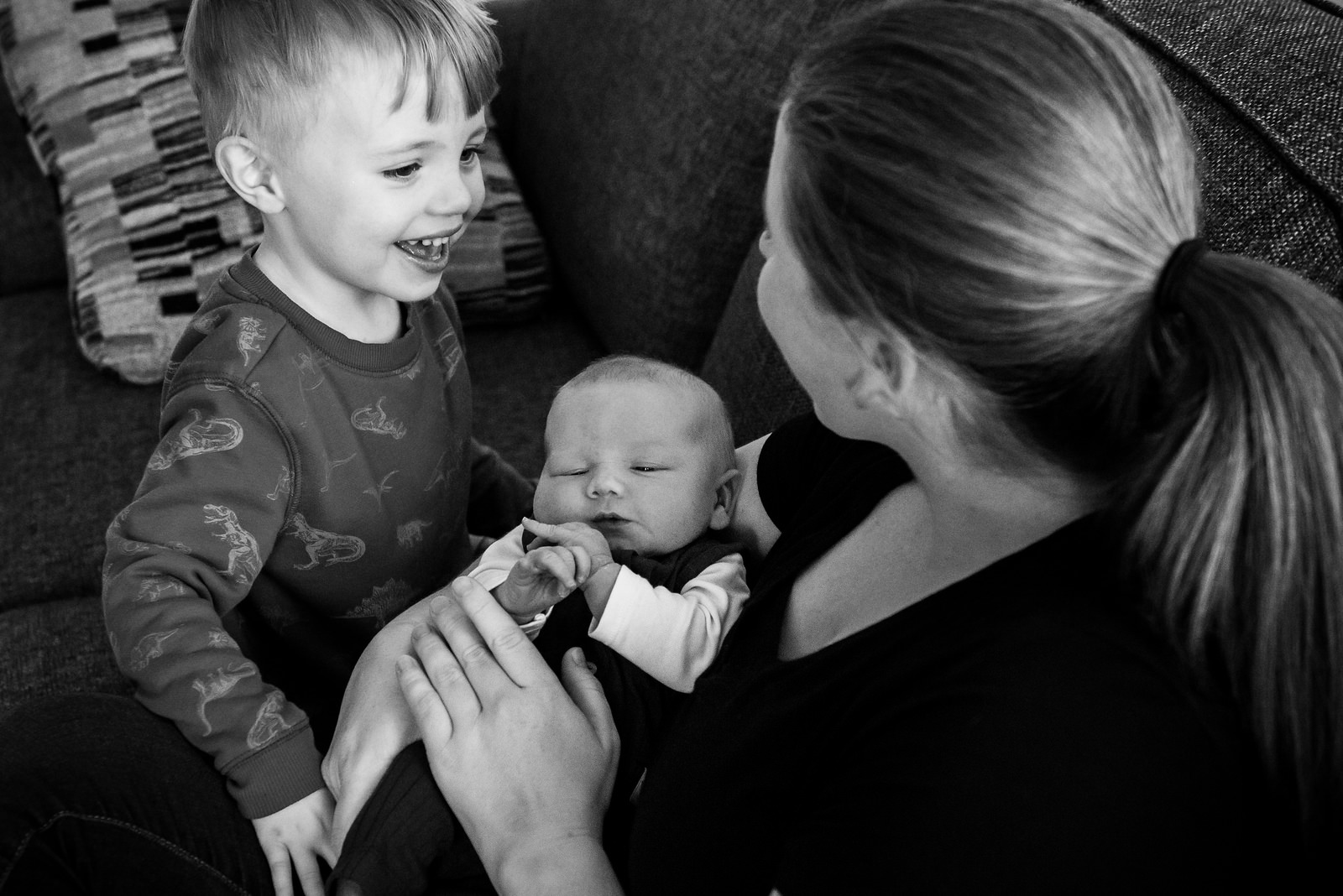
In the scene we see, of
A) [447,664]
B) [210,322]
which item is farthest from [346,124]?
[447,664]

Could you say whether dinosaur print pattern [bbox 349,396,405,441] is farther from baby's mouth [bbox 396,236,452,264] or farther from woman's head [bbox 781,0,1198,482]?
woman's head [bbox 781,0,1198,482]

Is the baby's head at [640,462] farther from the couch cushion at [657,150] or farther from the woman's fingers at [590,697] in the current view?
the couch cushion at [657,150]

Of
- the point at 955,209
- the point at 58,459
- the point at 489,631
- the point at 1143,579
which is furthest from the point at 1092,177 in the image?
the point at 58,459

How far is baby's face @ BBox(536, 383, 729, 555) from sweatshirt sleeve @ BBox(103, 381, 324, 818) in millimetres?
356

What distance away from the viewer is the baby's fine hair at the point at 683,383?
1413 mm

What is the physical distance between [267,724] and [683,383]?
24.8 inches

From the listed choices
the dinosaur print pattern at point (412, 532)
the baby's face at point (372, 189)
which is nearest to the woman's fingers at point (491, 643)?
the dinosaur print pattern at point (412, 532)

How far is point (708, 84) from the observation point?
178 cm

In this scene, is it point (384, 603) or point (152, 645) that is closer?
point (152, 645)

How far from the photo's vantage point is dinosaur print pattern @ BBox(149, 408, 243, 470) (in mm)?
1196

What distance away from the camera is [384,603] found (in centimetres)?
146

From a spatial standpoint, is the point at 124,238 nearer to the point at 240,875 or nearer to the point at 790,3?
the point at 790,3

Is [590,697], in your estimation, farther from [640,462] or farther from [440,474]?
[440,474]

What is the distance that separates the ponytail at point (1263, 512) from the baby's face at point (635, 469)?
0.72 metres
